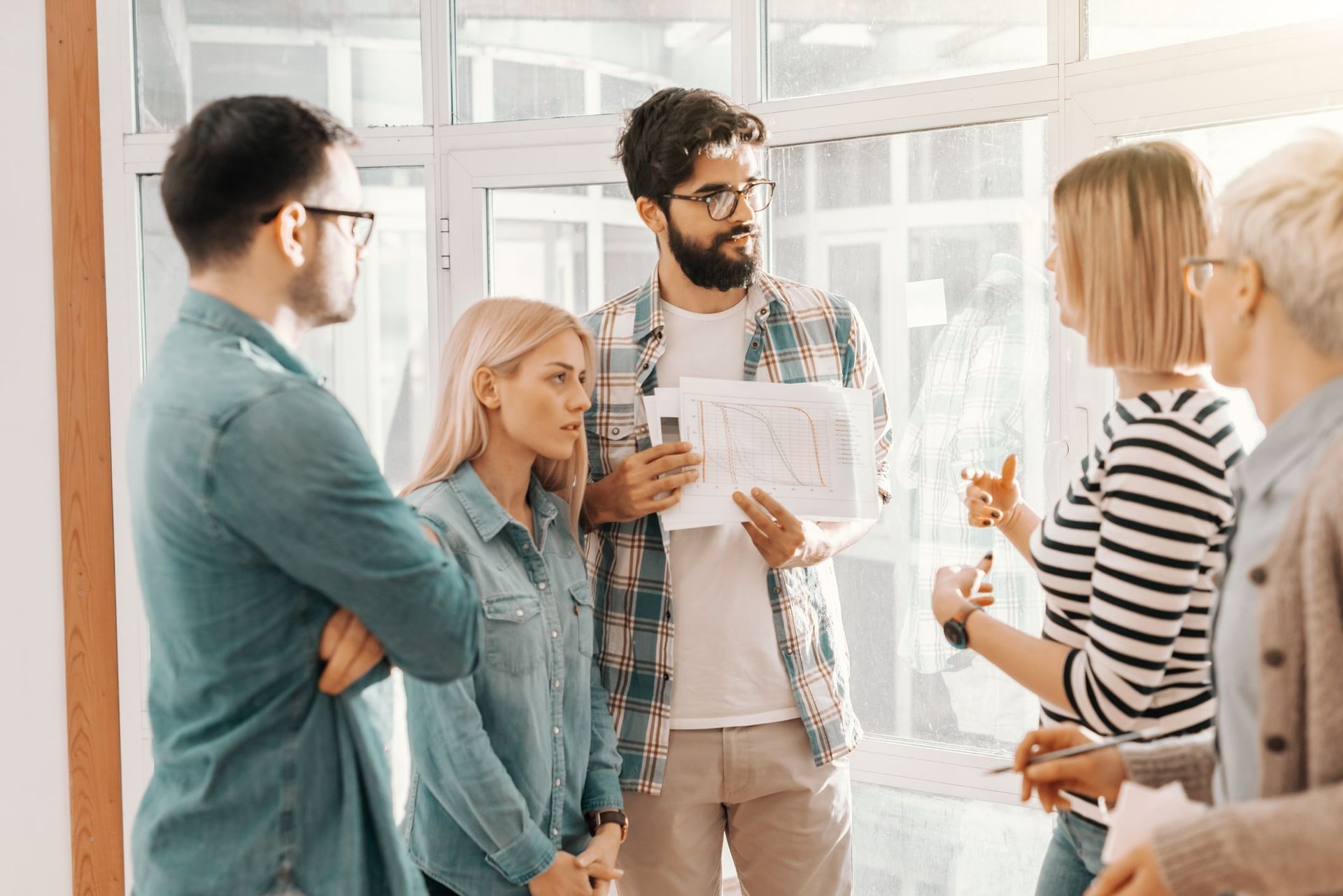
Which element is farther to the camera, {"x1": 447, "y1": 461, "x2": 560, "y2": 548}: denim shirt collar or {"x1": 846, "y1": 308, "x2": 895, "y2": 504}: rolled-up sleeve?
{"x1": 846, "y1": 308, "x2": 895, "y2": 504}: rolled-up sleeve

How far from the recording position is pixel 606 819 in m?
1.64

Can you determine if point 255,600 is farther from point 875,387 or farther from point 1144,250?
point 875,387

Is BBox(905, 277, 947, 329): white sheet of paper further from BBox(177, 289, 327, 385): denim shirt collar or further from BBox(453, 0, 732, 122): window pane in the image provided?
BBox(177, 289, 327, 385): denim shirt collar

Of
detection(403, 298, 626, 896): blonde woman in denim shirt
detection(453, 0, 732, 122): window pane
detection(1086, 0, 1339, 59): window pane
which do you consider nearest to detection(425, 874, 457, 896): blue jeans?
detection(403, 298, 626, 896): blonde woman in denim shirt

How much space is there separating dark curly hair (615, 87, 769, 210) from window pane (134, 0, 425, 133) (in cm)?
88

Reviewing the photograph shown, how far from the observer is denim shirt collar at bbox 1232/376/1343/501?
921 mm

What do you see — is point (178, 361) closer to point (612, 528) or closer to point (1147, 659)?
point (612, 528)

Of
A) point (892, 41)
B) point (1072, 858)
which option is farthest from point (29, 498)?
point (1072, 858)

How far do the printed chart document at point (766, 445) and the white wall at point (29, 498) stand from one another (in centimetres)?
169

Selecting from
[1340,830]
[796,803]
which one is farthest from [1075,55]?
[1340,830]

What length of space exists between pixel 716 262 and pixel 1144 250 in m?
0.82

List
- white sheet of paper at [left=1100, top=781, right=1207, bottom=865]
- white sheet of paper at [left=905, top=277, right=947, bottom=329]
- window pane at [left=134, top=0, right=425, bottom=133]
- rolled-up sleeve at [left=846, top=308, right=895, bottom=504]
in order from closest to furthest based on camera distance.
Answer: white sheet of paper at [left=1100, top=781, right=1207, bottom=865], rolled-up sleeve at [left=846, top=308, right=895, bottom=504], white sheet of paper at [left=905, top=277, right=947, bottom=329], window pane at [left=134, top=0, right=425, bottom=133]

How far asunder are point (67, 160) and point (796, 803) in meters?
2.28

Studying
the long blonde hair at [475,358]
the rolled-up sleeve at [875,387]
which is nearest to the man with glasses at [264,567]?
the long blonde hair at [475,358]
